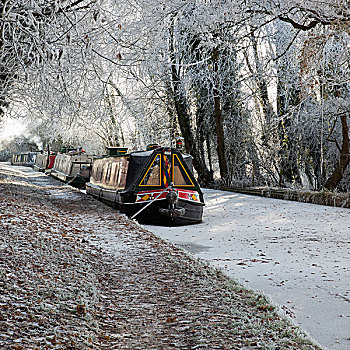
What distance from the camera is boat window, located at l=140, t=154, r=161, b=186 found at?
1348 cm

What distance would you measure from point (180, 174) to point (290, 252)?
529cm

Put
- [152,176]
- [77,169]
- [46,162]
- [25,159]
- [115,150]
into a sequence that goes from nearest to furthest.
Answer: [152,176]
[115,150]
[77,169]
[46,162]
[25,159]

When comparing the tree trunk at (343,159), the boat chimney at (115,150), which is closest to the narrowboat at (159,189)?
the boat chimney at (115,150)

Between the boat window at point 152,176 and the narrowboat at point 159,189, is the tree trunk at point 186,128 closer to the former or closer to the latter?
the narrowboat at point 159,189

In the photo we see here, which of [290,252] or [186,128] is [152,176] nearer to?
[290,252]

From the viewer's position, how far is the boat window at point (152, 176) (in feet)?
44.2

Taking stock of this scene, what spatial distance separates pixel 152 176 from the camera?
13.6m

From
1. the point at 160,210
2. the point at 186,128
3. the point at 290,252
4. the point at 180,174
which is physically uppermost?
the point at 186,128

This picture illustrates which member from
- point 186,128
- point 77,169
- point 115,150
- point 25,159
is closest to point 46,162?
point 77,169

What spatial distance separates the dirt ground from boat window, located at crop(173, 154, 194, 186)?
5.56 m

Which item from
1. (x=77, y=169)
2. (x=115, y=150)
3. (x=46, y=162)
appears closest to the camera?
(x=115, y=150)

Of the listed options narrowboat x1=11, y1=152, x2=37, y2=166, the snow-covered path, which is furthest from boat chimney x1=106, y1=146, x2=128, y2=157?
narrowboat x1=11, y1=152, x2=37, y2=166

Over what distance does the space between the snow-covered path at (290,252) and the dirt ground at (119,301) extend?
60 centimetres

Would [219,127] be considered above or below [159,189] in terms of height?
above
